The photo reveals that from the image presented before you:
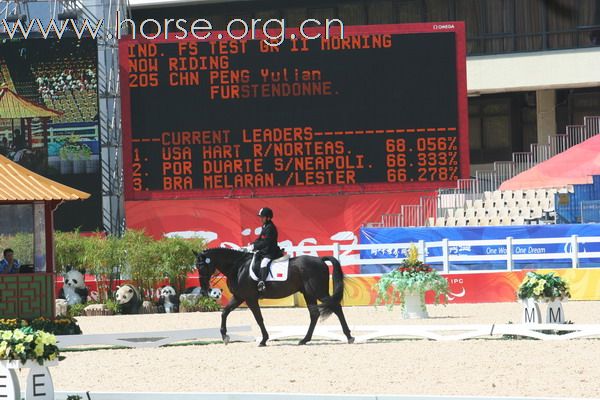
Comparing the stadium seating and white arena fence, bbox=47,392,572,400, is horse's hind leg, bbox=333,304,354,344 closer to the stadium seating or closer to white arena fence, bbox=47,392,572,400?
white arena fence, bbox=47,392,572,400

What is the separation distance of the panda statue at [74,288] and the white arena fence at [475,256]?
520 cm

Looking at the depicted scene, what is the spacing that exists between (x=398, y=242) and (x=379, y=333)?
14684 millimetres

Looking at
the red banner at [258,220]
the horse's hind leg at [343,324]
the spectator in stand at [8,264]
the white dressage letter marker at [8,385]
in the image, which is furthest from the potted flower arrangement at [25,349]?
the red banner at [258,220]

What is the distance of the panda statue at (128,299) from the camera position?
34188 millimetres

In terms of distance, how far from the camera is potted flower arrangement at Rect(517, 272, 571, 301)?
23.0m

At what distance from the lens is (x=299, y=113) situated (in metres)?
38.2

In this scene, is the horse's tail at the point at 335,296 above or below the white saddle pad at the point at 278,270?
below

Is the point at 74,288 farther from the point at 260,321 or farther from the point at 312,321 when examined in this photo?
the point at 312,321

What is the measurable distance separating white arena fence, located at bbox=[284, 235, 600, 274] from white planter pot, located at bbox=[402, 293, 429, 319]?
200 inches

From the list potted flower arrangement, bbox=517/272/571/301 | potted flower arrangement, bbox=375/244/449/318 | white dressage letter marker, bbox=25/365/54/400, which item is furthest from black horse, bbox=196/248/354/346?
white dressage letter marker, bbox=25/365/54/400

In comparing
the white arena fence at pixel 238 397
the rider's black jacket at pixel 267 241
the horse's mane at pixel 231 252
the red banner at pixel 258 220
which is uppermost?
the red banner at pixel 258 220

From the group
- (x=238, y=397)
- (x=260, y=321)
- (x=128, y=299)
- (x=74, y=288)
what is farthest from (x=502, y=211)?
(x=238, y=397)

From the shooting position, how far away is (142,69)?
38.8m

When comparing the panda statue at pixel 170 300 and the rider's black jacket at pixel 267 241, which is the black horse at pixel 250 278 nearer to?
the rider's black jacket at pixel 267 241
